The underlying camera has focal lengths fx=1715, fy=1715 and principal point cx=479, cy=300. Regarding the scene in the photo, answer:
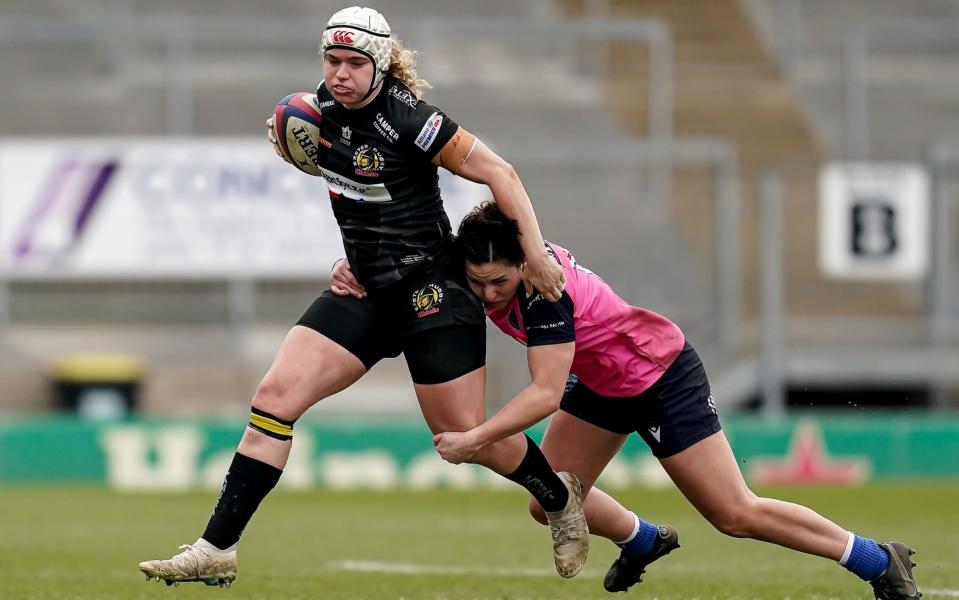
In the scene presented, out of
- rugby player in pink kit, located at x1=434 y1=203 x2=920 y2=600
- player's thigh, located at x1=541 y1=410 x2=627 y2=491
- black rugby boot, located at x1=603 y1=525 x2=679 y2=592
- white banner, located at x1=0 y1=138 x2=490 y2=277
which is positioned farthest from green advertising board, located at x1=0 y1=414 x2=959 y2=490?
rugby player in pink kit, located at x1=434 y1=203 x2=920 y2=600

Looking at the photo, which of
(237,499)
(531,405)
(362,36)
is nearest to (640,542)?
(531,405)

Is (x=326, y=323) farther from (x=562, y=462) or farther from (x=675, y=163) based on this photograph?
(x=675, y=163)

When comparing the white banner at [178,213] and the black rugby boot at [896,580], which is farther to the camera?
the white banner at [178,213]

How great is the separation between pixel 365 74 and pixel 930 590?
354cm

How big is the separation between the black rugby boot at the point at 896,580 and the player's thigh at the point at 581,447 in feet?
3.82

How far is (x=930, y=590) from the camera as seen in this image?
7781 mm

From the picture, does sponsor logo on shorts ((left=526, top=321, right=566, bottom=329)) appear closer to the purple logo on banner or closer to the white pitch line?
the white pitch line

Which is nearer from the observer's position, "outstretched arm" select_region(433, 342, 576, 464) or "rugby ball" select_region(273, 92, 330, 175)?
"outstretched arm" select_region(433, 342, 576, 464)

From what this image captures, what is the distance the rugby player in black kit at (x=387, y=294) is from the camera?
6.53 meters

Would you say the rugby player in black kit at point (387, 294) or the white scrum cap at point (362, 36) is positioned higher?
the white scrum cap at point (362, 36)

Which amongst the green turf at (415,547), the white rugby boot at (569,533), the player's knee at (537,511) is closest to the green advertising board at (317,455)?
the green turf at (415,547)

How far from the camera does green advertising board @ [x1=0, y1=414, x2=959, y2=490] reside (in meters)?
16.5

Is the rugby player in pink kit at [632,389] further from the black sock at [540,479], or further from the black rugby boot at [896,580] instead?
the black sock at [540,479]

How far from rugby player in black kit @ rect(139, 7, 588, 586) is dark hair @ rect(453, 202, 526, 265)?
0.15 feet
